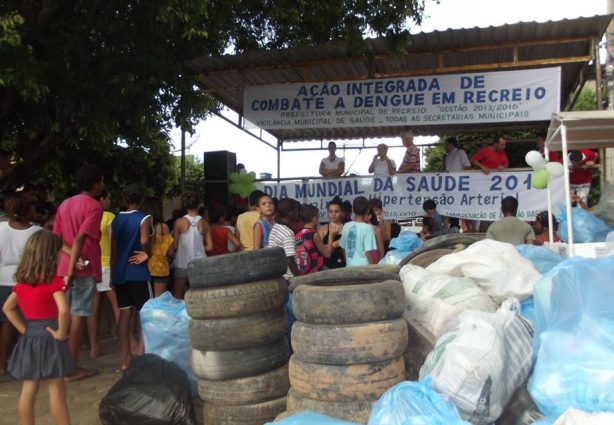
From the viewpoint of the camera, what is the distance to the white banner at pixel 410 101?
362 inches

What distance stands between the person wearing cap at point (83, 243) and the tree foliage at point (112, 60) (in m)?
1.56

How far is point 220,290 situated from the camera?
4527 mm

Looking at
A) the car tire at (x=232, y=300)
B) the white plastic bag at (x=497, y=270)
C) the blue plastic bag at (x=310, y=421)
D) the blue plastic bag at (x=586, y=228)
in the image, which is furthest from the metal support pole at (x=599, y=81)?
the blue plastic bag at (x=310, y=421)

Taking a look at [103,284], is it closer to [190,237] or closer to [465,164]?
[190,237]

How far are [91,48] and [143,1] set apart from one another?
3.00 ft

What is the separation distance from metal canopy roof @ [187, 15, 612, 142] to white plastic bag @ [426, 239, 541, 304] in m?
4.98

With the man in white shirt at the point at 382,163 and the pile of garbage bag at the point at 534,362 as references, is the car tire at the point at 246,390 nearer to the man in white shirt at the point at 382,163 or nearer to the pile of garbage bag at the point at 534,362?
the pile of garbage bag at the point at 534,362

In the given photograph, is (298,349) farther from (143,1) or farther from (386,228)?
(143,1)

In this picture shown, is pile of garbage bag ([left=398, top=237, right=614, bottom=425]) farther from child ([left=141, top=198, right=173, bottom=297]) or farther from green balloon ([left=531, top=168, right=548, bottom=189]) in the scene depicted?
child ([left=141, top=198, right=173, bottom=297])

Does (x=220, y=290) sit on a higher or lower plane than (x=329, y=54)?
lower

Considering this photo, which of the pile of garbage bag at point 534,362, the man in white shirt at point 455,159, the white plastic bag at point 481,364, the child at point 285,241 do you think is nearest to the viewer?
the pile of garbage bag at point 534,362

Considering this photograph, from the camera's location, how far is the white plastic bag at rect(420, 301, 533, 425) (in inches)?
123

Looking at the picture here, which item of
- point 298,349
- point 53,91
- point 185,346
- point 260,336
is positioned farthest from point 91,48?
point 298,349

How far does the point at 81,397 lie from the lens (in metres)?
5.50
